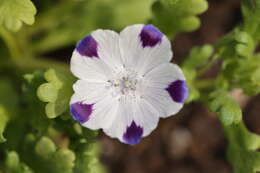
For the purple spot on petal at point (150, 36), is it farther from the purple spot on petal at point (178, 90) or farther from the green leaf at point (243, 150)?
the green leaf at point (243, 150)

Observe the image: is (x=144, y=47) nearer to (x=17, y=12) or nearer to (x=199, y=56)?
(x=199, y=56)

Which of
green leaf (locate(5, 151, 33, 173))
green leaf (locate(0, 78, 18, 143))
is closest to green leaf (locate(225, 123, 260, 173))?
green leaf (locate(5, 151, 33, 173))

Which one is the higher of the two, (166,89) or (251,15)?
(251,15)

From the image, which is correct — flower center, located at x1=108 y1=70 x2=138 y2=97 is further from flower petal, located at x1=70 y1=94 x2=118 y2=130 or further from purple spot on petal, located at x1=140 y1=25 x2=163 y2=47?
purple spot on petal, located at x1=140 y1=25 x2=163 y2=47

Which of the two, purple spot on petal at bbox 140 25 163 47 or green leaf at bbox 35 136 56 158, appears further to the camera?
green leaf at bbox 35 136 56 158

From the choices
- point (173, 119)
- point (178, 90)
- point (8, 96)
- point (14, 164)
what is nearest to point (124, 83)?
point (178, 90)

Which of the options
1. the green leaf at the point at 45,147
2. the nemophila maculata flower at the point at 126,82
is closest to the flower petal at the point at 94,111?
the nemophila maculata flower at the point at 126,82

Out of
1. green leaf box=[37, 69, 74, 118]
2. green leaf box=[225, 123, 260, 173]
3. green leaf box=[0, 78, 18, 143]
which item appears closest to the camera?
green leaf box=[37, 69, 74, 118]
